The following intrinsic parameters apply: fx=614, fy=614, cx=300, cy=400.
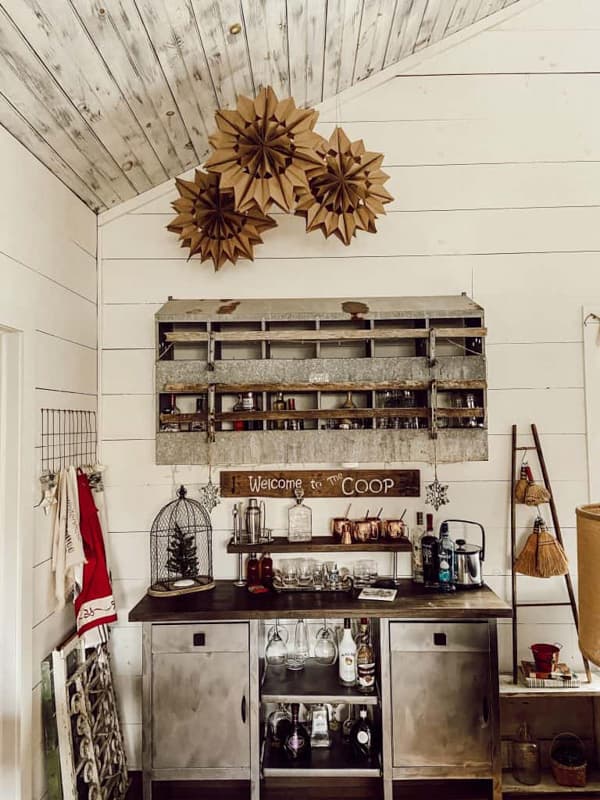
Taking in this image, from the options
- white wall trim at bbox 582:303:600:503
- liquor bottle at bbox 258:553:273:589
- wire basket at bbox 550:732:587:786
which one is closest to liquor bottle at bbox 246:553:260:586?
liquor bottle at bbox 258:553:273:589

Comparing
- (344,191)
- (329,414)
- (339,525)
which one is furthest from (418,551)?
(344,191)

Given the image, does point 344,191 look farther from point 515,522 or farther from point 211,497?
point 515,522

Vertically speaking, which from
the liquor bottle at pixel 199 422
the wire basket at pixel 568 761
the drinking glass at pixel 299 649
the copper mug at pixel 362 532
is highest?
the liquor bottle at pixel 199 422

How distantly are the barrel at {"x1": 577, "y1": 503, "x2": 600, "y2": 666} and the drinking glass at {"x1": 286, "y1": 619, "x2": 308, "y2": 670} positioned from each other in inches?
72.9

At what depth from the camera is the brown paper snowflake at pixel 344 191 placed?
2.44 m

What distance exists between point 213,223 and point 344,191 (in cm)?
59

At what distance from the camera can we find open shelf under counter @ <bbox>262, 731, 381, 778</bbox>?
7.97 ft

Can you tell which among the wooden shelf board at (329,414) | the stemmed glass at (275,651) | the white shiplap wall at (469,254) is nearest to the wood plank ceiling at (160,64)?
the white shiplap wall at (469,254)

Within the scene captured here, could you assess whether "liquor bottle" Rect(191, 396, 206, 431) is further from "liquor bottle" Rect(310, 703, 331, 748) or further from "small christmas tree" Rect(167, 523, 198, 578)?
"liquor bottle" Rect(310, 703, 331, 748)

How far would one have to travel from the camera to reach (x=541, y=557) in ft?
8.73

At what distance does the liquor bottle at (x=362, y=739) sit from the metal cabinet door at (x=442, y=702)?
14cm

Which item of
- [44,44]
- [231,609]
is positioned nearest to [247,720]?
[231,609]

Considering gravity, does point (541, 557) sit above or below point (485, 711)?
above

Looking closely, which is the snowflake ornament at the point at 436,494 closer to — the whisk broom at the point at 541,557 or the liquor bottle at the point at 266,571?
the whisk broom at the point at 541,557
